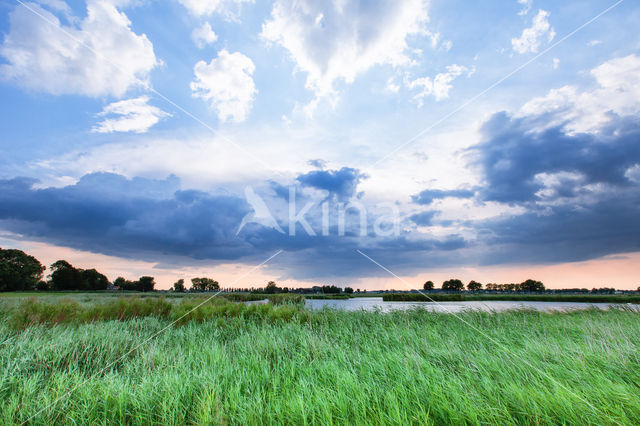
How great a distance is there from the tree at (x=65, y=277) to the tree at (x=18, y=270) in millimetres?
2141

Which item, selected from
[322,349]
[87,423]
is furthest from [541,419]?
[87,423]

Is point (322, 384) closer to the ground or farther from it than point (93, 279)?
closer to the ground

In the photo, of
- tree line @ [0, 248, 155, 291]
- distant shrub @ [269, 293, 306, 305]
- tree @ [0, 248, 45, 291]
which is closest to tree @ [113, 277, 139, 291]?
tree line @ [0, 248, 155, 291]

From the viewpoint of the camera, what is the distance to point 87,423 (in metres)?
3.11

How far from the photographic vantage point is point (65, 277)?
38.7 metres

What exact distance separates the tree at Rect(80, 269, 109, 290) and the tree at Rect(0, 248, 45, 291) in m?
7.68

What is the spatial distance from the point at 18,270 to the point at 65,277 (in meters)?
7.14

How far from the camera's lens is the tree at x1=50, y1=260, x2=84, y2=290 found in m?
37.6

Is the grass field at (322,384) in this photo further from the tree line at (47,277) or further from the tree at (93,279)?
the tree at (93,279)

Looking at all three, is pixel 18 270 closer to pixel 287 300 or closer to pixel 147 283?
pixel 147 283

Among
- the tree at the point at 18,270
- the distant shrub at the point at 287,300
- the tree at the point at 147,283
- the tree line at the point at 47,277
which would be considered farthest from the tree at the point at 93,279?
the distant shrub at the point at 287,300

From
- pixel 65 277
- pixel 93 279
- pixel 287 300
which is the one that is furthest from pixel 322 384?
pixel 93 279

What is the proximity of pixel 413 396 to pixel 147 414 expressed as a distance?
3.02 m

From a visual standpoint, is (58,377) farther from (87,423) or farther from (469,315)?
(469,315)
